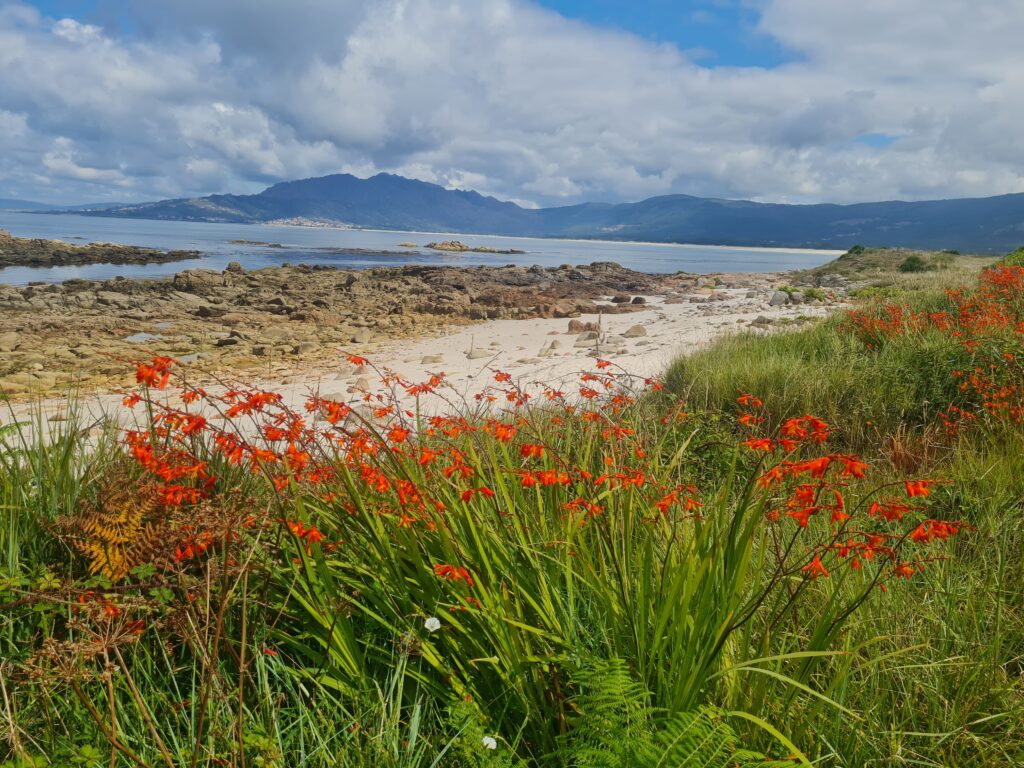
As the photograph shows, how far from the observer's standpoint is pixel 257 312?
1889 cm

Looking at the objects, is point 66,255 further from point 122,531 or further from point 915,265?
point 915,265

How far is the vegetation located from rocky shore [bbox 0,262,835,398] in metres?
6.60

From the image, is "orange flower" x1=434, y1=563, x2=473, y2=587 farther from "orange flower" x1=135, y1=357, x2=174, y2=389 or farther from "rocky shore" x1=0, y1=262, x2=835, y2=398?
"rocky shore" x1=0, y1=262, x2=835, y2=398

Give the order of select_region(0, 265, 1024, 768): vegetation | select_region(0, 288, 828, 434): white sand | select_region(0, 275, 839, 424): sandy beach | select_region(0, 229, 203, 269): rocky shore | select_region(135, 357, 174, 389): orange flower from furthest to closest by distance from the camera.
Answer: select_region(0, 229, 203, 269): rocky shore → select_region(0, 288, 828, 434): white sand → select_region(0, 275, 839, 424): sandy beach → select_region(135, 357, 174, 389): orange flower → select_region(0, 265, 1024, 768): vegetation

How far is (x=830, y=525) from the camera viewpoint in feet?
9.78

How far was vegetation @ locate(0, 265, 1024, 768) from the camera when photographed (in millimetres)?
1774

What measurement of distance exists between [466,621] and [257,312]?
18.7 metres

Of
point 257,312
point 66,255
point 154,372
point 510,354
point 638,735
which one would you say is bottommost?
point 510,354

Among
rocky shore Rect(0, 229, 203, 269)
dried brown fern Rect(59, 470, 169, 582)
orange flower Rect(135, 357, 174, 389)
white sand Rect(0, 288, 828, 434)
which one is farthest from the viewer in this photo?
rocky shore Rect(0, 229, 203, 269)

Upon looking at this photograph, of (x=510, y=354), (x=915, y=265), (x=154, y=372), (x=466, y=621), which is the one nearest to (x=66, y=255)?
(x=510, y=354)

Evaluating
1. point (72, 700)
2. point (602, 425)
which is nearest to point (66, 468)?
point (72, 700)

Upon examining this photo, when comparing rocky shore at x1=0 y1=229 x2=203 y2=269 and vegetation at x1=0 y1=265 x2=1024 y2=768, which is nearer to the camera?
vegetation at x1=0 y1=265 x2=1024 y2=768

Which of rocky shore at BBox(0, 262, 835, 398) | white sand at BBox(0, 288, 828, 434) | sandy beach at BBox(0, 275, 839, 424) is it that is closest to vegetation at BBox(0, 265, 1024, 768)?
sandy beach at BBox(0, 275, 839, 424)

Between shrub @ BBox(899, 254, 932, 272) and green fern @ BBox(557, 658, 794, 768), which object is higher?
shrub @ BBox(899, 254, 932, 272)
